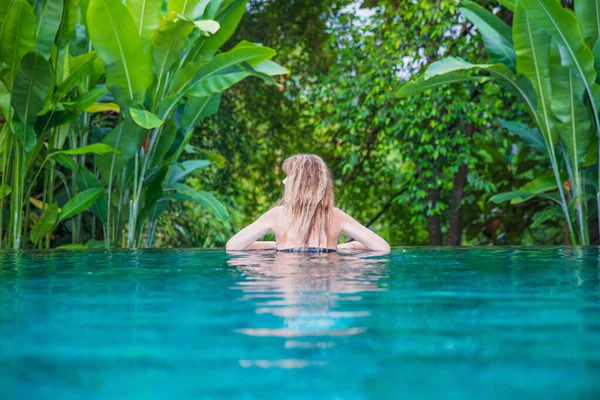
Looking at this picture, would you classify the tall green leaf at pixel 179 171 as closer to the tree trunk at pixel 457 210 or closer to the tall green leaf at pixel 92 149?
the tall green leaf at pixel 92 149

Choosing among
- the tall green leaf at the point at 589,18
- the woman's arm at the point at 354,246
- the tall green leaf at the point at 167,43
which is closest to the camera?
the woman's arm at the point at 354,246

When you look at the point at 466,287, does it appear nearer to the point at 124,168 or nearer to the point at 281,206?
the point at 281,206

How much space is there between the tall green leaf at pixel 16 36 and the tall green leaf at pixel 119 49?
494mm

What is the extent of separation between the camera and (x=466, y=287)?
8.53 feet

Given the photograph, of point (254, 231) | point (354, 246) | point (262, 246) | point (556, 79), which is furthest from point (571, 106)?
point (254, 231)

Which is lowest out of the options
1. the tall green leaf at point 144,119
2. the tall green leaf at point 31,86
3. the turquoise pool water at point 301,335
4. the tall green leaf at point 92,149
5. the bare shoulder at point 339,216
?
the turquoise pool water at point 301,335

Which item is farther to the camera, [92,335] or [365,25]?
[365,25]

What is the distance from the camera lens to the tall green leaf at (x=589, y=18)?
6613 millimetres

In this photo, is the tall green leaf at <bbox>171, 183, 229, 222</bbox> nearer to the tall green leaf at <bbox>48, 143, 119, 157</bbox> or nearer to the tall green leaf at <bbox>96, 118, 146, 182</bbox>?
the tall green leaf at <bbox>96, 118, 146, 182</bbox>

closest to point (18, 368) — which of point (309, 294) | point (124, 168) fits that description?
point (309, 294)

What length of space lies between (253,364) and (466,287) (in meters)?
1.42

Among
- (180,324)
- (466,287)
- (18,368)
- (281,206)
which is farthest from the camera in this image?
(281,206)

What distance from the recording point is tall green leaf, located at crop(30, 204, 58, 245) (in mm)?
5438

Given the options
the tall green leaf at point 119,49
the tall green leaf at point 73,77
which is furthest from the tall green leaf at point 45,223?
the tall green leaf at point 119,49
